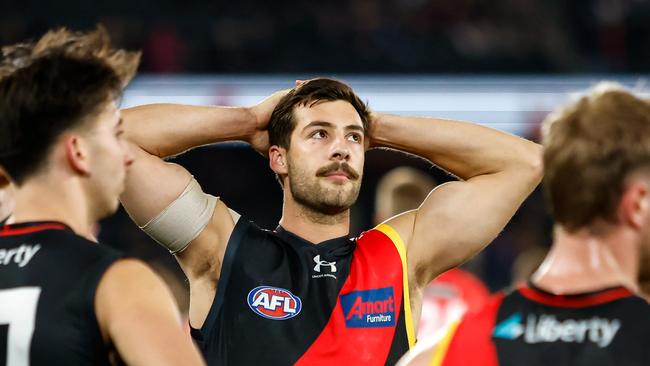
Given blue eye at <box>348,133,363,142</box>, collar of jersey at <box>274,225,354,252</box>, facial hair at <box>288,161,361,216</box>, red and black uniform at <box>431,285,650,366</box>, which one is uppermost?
red and black uniform at <box>431,285,650,366</box>

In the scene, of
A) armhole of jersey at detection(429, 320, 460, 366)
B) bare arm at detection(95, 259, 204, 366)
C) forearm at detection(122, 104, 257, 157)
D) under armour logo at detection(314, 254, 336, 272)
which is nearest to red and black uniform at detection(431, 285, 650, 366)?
armhole of jersey at detection(429, 320, 460, 366)

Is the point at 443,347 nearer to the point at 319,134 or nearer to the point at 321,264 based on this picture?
the point at 321,264

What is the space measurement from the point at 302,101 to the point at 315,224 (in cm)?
50

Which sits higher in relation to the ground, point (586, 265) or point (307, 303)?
point (586, 265)

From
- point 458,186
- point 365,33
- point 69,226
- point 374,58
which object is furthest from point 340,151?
point 365,33

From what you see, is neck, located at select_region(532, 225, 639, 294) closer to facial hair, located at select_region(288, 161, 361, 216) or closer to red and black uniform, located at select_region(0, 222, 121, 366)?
red and black uniform, located at select_region(0, 222, 121, 366)

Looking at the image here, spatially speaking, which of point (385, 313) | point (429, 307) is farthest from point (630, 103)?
point (429, 307)

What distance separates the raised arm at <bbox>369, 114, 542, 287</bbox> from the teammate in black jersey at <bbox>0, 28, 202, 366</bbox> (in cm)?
166

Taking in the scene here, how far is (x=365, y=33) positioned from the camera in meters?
13.1

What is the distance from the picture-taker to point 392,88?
1133 centimetres

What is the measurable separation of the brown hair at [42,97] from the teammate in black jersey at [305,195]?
4.20 ft

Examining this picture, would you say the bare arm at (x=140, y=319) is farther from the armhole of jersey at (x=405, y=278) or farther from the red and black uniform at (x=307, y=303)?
the armhole of jersey at (x=405, y=278)

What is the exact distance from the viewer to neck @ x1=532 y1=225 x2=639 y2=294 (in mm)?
2424

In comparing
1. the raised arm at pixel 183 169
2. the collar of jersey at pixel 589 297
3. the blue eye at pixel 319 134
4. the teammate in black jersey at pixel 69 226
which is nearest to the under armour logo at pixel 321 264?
the raised arm at pixel 183 169
